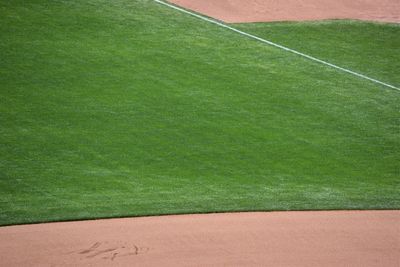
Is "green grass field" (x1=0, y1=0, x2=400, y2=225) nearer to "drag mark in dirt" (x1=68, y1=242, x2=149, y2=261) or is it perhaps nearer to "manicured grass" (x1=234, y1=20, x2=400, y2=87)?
"manicured grass" (x1=234, y1=20, x2=400, y2=87)

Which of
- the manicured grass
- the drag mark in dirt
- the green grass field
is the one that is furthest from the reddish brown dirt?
the manicured grass

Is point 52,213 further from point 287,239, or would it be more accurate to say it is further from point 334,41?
point 334,41

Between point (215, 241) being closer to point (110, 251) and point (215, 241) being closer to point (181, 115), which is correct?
point (110, 251)

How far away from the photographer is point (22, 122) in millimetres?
11531

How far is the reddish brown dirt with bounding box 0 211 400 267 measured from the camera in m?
7.42

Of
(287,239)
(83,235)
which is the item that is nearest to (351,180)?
(287,239)

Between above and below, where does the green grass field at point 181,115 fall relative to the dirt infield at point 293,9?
below

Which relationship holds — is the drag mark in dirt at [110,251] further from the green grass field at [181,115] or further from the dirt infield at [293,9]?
the dirt infield at [293,9]

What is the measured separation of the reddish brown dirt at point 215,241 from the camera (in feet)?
24.3

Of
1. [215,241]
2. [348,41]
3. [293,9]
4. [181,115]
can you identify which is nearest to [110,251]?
[215,241]

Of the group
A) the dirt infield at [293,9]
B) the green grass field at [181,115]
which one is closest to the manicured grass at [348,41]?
the green grass field at [181,115]

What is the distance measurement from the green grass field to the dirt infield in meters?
0.72

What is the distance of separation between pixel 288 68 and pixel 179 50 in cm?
228

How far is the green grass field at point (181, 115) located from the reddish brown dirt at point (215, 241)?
38cm
